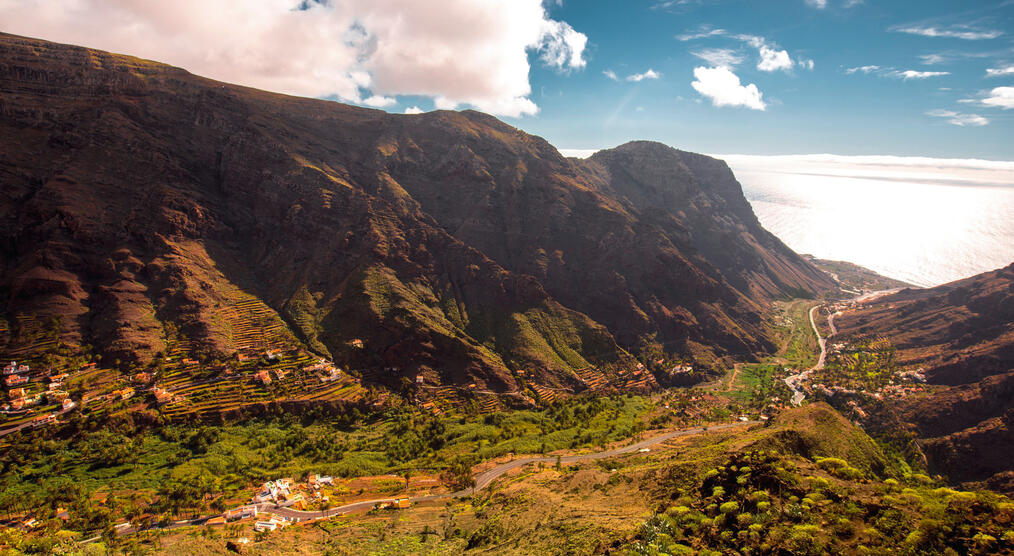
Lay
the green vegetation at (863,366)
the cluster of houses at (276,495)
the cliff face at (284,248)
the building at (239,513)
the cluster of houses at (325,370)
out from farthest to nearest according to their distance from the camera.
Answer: the green vegetation at (863,366) → the cluster of houses at (325,370) → the cliff face at (284,248) → the cluster of houses at (276,495) → the building at (239,513)

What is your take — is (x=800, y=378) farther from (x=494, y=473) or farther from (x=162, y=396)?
(x=162, y=396)

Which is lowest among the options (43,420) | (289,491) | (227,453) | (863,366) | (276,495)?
(289,491)

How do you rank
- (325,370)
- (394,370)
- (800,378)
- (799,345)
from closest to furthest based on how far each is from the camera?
(325,370), (394,370), (800,378), (799,345)

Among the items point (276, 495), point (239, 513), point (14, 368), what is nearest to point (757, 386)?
point (276, 495)

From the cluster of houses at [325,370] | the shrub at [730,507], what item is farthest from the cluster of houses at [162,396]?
the shrub at [730,507]

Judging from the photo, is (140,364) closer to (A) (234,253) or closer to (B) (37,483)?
(B) (37,483)

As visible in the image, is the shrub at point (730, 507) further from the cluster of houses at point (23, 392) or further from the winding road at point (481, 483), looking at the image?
the cluster of houses at point (23, 392)
